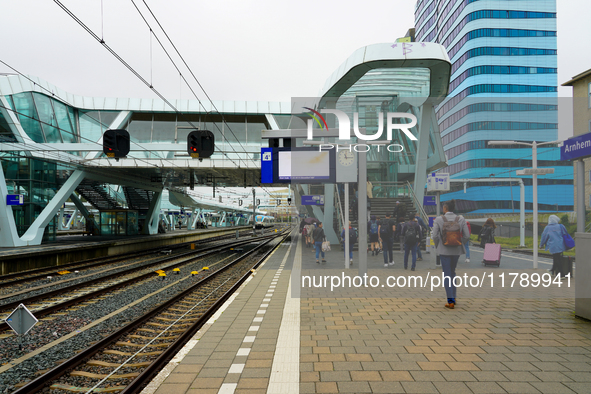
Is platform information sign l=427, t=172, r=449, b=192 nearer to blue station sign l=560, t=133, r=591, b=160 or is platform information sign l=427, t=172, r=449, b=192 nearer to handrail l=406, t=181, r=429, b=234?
handrail l=406, t=181, r=429, b=234

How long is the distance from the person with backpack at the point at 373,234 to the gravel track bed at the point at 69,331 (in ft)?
26.7

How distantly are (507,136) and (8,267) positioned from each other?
53954 mm

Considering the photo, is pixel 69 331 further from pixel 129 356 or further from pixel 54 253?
pixel 54 253

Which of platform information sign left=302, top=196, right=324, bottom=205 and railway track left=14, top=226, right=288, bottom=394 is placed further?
platform information sign left=302, top=196, right=324, bottom=205

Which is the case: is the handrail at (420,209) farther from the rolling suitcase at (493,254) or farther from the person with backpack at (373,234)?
the rolling suitcase at (493,254)

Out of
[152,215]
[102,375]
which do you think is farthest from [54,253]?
[152,215]

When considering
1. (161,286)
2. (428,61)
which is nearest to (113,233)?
(161,286)

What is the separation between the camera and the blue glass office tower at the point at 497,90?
51969 millimetres

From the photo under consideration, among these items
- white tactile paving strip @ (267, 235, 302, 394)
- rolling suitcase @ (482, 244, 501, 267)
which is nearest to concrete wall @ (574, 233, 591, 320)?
white tactile paving strip @ (267, 235, 302, 394)

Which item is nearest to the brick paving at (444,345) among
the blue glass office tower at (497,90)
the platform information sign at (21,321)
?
the platform information sign at (21,321)

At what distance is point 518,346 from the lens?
197 inches

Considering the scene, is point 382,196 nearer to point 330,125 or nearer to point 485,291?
point 330,125

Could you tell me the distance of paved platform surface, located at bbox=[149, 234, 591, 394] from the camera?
3.94 m

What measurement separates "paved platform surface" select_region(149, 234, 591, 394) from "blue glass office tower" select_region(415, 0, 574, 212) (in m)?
47.6
